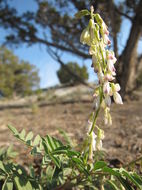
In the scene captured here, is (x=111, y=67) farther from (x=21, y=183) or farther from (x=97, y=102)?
(x=21, y=183)

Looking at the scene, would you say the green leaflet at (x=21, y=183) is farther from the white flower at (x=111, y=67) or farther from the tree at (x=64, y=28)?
the tree at (x=64, y=28)

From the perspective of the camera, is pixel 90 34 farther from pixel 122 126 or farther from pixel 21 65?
pixel 21 65

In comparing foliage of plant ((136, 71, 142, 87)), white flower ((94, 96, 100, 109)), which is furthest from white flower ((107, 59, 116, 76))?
foliage of plant ((136, 71, 142, 87))

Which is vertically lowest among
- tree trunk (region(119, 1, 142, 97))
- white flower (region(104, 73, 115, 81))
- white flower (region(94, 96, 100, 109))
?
white flower (region(94, 96, 100, 109))

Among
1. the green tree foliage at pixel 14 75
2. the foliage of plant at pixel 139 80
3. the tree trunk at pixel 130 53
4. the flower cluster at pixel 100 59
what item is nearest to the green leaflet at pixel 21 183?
the flower cluster at pixel 100 59

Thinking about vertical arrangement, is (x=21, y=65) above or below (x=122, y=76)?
above

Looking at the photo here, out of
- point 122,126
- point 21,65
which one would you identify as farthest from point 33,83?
point 122,126

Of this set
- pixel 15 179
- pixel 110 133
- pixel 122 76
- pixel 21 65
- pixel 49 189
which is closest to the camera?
pixel 15 179

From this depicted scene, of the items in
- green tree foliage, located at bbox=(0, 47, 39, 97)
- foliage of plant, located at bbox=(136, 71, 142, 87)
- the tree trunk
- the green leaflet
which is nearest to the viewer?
the green leaflet

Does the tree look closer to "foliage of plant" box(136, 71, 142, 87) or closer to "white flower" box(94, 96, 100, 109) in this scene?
"foliage of plant" box(136, 71, 142, 87)
